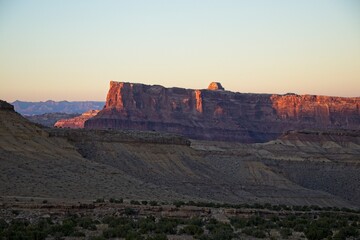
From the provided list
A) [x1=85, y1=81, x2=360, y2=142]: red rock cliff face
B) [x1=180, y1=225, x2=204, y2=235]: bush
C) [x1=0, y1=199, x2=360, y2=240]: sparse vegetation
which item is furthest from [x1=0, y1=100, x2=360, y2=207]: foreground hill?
[x1=85, y1=81, x2=360, y2=142]: red rock cliff face

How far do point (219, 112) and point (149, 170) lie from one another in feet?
333

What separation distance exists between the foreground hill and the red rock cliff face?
51.0 m

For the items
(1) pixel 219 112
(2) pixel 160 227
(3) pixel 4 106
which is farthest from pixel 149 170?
(1) pixel 219 112

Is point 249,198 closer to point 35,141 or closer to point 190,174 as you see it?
point 190,174

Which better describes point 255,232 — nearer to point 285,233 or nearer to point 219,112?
point 285,233

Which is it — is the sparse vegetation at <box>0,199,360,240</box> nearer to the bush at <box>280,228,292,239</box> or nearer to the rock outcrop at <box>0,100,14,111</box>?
the bush at <box>280,228,292,239</box>

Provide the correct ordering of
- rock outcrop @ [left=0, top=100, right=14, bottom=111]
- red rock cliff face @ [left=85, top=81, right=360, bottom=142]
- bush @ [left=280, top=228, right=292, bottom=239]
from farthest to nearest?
red rock cliff face @ [left=85, top=81, right=360, bottom=142] < rock outcrop @ [left=0, top=100, right=14, bottom=111] < bush @ [left=280, top=228, right=292, bottom=239]

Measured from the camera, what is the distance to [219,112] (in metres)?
188

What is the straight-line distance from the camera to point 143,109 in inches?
7096

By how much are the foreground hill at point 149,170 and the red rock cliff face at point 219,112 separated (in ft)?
167

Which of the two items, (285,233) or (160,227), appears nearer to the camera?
(160,227)

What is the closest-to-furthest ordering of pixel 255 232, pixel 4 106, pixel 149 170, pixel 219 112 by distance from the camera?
pixel 255 232 < pixel 4 106 < pixel 149 170 < pixel 219 112

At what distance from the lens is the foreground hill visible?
67125 mm

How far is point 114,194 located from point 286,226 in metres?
19.1
